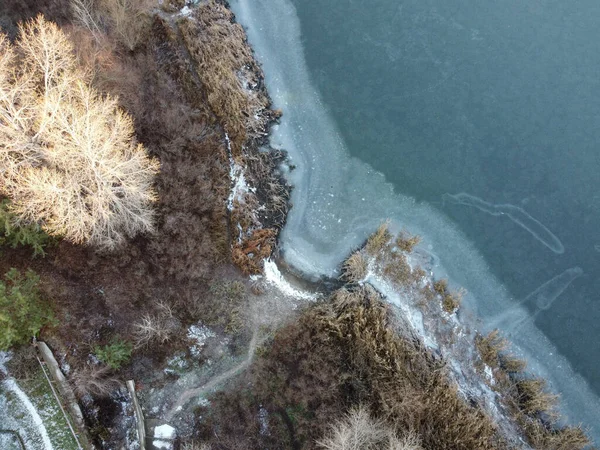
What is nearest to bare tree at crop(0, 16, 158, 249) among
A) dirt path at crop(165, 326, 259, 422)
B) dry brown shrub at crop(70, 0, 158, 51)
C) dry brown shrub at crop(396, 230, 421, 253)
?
dry brown shrub at crop(70, 0, 158, 51)

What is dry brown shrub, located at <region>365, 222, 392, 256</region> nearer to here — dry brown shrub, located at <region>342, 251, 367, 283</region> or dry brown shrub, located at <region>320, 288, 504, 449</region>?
dry brown shrub, located at <region>342, 251, 367, 283</region>

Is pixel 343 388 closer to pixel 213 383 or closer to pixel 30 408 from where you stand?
pixel 213 383

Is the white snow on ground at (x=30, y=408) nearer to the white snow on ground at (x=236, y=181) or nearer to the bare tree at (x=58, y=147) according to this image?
the bare tree at (x=58, y=147)

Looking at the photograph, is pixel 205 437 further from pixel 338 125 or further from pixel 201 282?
pixel 338 125

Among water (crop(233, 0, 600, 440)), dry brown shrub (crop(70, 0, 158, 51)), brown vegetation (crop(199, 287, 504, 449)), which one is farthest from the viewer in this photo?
water (crop(233, 0, 600, 440))

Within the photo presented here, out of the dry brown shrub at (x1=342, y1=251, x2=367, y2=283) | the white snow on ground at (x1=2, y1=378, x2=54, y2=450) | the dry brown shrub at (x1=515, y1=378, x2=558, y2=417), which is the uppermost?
the dry brown shrub at (x1=515, y1=378, x2=558, y2=417)

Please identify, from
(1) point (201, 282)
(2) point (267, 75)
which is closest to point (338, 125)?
(2) point (267, 75)

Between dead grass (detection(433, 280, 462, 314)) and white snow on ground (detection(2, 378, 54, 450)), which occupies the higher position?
dead grass (detection(433, 280, 462, 314))

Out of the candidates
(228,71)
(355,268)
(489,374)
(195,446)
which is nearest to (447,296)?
(489,374)
